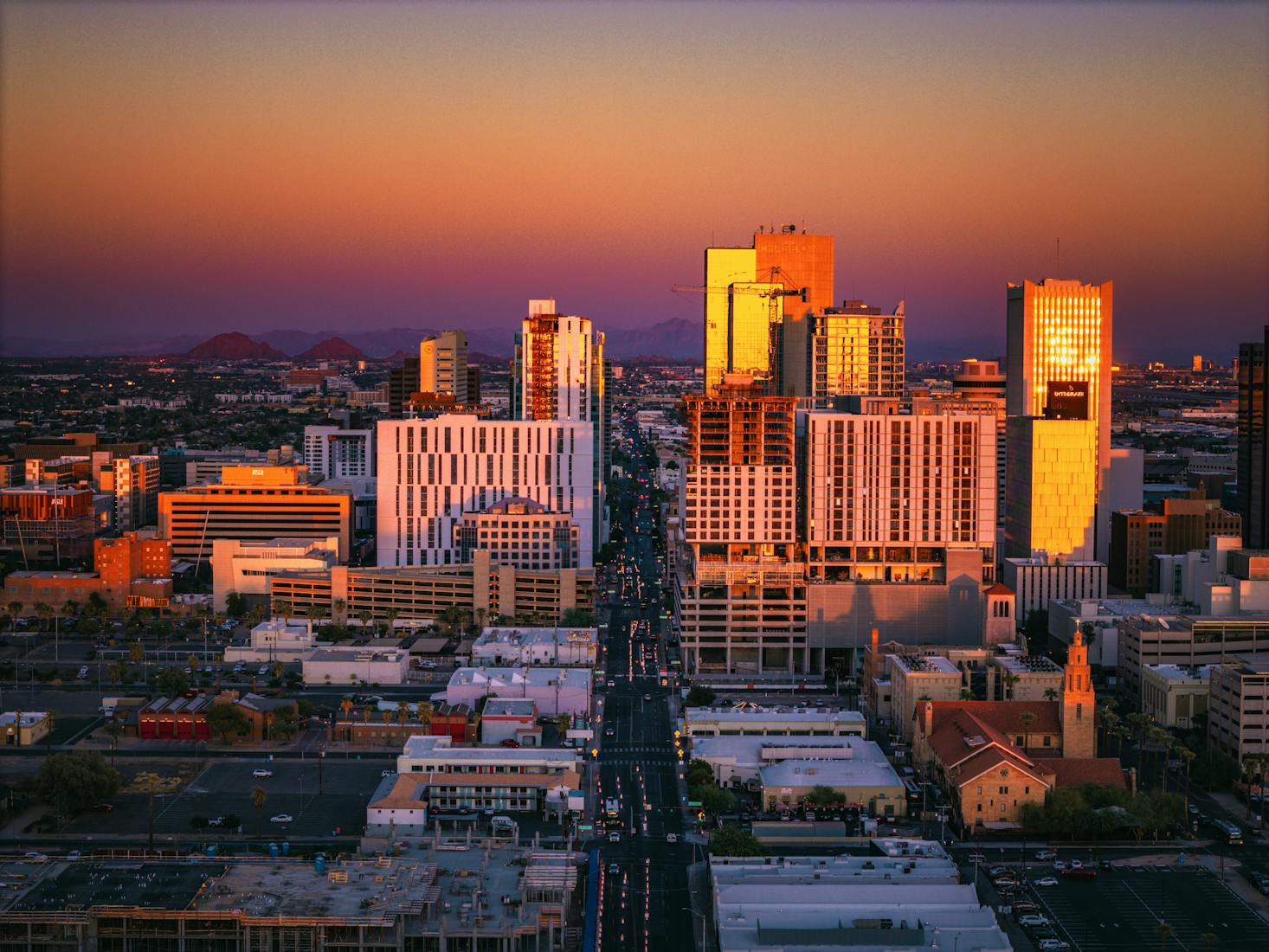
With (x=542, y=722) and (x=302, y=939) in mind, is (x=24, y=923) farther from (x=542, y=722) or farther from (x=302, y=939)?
(x=542, y=722)

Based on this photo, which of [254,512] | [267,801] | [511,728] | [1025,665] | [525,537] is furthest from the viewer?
[254,512]

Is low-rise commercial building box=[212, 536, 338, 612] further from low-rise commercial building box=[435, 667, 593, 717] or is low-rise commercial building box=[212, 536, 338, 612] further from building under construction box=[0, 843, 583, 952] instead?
building under construction box=[0, 843, 583, 952]

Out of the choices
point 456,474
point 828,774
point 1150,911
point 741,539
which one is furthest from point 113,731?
point 1150,911

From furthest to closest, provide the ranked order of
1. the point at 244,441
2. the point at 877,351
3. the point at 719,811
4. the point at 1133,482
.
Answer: the point at 244,441 < the point at 877,351 < the point at 1133,482 < the point at 719,811

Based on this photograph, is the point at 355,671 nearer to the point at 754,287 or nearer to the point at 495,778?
the point at 495,778

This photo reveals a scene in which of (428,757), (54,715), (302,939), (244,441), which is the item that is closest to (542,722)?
(428,757)

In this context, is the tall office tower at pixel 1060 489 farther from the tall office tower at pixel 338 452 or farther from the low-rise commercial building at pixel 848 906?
the tall office tower at pixel 338 452

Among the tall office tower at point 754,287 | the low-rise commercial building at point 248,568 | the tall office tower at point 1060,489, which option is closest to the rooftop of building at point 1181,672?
the tall office tower at point 1060,489
